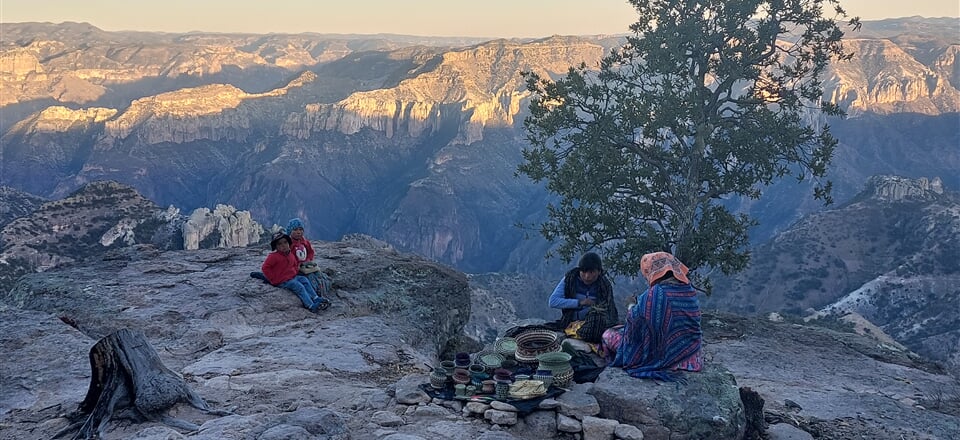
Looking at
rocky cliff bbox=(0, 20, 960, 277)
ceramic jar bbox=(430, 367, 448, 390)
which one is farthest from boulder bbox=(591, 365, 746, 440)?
rocky cliff bbox=(0, 20, 960, 277)

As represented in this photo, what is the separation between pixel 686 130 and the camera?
14750mm

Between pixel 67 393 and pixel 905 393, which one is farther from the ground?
pixel 67 393

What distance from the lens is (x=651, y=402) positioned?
6.47 metres

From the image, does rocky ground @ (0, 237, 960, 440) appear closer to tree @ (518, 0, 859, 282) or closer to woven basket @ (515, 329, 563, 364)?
woven basket @ (515, 329, 563, 364)

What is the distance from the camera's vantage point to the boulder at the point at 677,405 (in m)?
6.36

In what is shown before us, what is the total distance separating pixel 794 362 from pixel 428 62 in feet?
542

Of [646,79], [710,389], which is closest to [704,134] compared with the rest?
[646,79]

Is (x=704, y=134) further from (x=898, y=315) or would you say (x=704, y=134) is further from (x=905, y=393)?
(x=898, y=315)

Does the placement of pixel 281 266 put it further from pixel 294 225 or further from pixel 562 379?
pixel 562 379

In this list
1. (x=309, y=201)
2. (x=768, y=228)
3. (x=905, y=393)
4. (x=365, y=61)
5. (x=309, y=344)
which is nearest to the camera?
(x=309, y=344)

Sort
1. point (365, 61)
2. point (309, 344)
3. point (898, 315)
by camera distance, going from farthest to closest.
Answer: point (365, 61)
point (898, 315)
point (309, 344)

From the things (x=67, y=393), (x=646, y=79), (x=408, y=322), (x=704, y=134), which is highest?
(x=646, y=79)

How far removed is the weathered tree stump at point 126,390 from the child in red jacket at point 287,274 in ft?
16.5

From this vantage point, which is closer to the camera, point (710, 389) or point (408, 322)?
point (710, 389)
